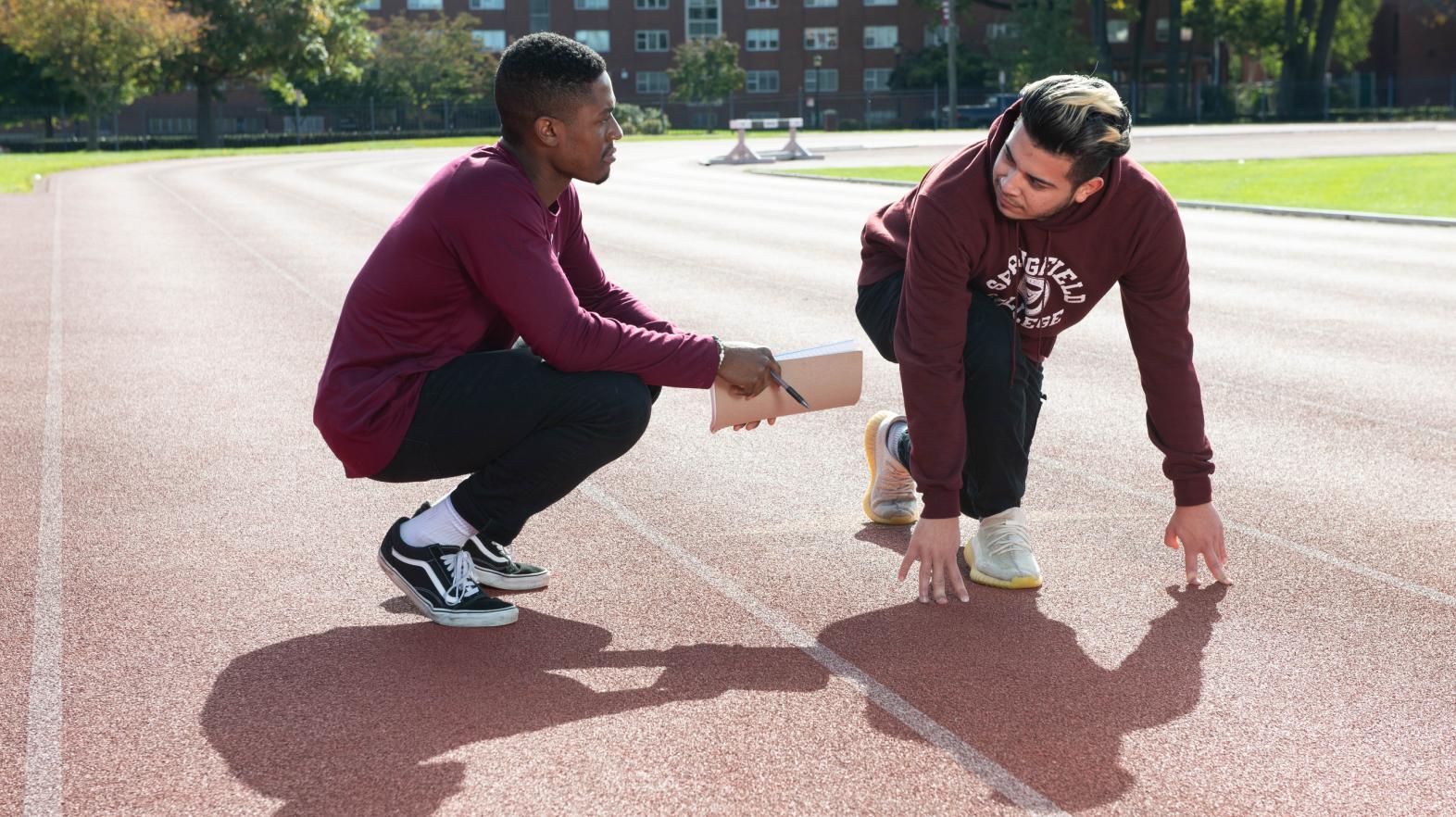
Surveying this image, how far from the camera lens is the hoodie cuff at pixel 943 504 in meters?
3.92

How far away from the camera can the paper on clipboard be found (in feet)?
13.7

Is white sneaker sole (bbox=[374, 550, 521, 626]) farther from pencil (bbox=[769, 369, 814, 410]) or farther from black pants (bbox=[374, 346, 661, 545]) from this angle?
pencil (bbox=[769, 369, 814, 410])

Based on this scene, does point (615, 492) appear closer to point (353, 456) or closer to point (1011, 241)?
point (353, 456)

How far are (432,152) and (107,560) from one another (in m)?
39.7

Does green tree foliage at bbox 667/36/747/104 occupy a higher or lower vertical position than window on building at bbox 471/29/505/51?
lower

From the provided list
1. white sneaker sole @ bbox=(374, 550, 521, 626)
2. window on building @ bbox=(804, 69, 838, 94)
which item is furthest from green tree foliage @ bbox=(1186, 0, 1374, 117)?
white sneaker sole @ bbox=(374, 550, 521, 626)

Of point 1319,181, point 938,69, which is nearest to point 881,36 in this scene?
point 938,69

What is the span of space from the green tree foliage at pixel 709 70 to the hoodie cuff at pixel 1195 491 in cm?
7449

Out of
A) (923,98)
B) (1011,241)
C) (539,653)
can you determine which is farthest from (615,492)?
(923,98)

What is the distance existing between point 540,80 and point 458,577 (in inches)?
54.6

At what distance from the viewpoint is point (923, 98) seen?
72562 millimetres

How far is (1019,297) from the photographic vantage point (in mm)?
4250

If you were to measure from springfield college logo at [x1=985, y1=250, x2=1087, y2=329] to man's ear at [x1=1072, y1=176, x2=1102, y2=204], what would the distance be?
298 millimetres

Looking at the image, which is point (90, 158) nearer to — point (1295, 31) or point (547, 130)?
point (547, 130)
